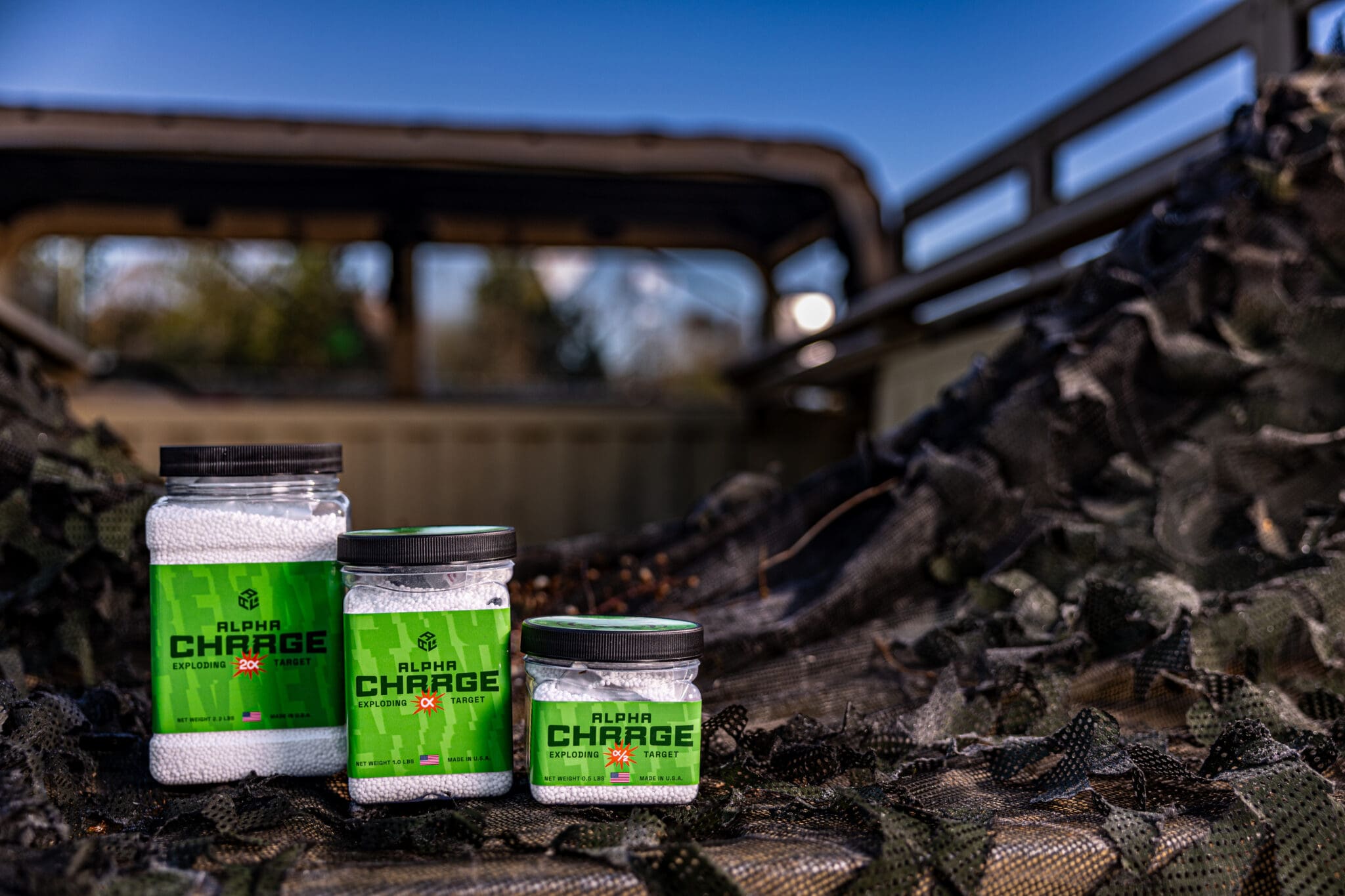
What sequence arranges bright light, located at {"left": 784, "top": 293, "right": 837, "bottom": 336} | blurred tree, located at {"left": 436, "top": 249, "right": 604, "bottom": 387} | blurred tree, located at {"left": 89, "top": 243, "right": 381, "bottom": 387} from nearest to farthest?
bright light, located at {"left": 784, "top": 293, "right": 837, "bottom": 336} < blurred tree, located at {"left": 436, "top": 249, "right": 604, "bottom": 387} < blurred tree, located at {"left": 89, "top": 243, "right": 381, "bottom": 387}

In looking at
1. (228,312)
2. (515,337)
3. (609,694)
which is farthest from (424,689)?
(228,312)

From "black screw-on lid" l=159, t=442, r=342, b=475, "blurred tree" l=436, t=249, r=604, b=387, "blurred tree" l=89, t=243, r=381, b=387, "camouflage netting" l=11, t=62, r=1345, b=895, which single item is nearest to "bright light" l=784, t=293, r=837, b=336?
"camouflage netting" l=11, t=62, r=1345, b=895

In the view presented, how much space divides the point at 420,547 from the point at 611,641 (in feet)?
0.41

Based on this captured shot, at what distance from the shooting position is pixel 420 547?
614mm

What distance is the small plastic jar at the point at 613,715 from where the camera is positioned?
61 cm

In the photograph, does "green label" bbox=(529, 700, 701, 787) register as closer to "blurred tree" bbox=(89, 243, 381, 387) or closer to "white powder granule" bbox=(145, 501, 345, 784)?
"white powder granule" bbox=(145, 501, 345, 784)

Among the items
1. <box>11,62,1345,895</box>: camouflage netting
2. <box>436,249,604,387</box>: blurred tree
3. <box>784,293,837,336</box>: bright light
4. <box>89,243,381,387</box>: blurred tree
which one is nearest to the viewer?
<box>11,62,1345,895</box>: camouflage netting

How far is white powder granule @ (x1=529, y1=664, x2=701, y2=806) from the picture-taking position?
61cm

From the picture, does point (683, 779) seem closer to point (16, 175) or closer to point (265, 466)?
point (265, 466)

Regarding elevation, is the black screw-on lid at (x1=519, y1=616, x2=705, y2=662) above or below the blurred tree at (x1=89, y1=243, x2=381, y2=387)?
below

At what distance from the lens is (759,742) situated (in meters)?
0.73

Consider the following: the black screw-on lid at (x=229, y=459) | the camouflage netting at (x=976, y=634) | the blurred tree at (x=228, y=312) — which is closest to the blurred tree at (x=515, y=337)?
the blurred tree at (x=228, y=312)

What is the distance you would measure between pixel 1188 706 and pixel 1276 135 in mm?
646

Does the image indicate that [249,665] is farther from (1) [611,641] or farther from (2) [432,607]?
(1) [611,641]
